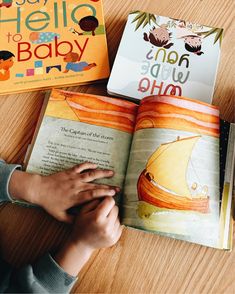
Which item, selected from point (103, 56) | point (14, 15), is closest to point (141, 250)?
point (103, 56)

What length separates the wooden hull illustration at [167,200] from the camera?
0.46 m

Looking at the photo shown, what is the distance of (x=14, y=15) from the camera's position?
0.62m

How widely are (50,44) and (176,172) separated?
34 centimetres

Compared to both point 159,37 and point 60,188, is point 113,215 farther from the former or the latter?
point 159,37

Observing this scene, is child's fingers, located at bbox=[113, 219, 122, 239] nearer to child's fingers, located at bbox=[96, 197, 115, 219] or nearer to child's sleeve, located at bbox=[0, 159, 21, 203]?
child's fingers, located at bbox=[96, 197, 115, 219]

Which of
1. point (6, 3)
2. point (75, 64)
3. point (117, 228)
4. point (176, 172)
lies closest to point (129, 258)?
point (117, 228)

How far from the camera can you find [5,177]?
0.53 meters

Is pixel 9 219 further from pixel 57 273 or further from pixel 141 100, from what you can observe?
pixel 141 100

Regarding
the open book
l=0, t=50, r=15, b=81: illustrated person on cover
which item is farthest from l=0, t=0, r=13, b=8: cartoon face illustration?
the open book

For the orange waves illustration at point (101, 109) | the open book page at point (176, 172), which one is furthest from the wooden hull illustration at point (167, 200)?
the orange waves illustration at point (101, 109)

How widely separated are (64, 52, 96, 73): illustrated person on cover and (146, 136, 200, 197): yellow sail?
0.22m

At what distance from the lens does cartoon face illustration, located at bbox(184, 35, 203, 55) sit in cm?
59

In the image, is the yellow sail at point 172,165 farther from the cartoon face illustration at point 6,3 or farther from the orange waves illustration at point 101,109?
the cartoon face illustration at point 6,3

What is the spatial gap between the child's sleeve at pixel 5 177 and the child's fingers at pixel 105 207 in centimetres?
15
